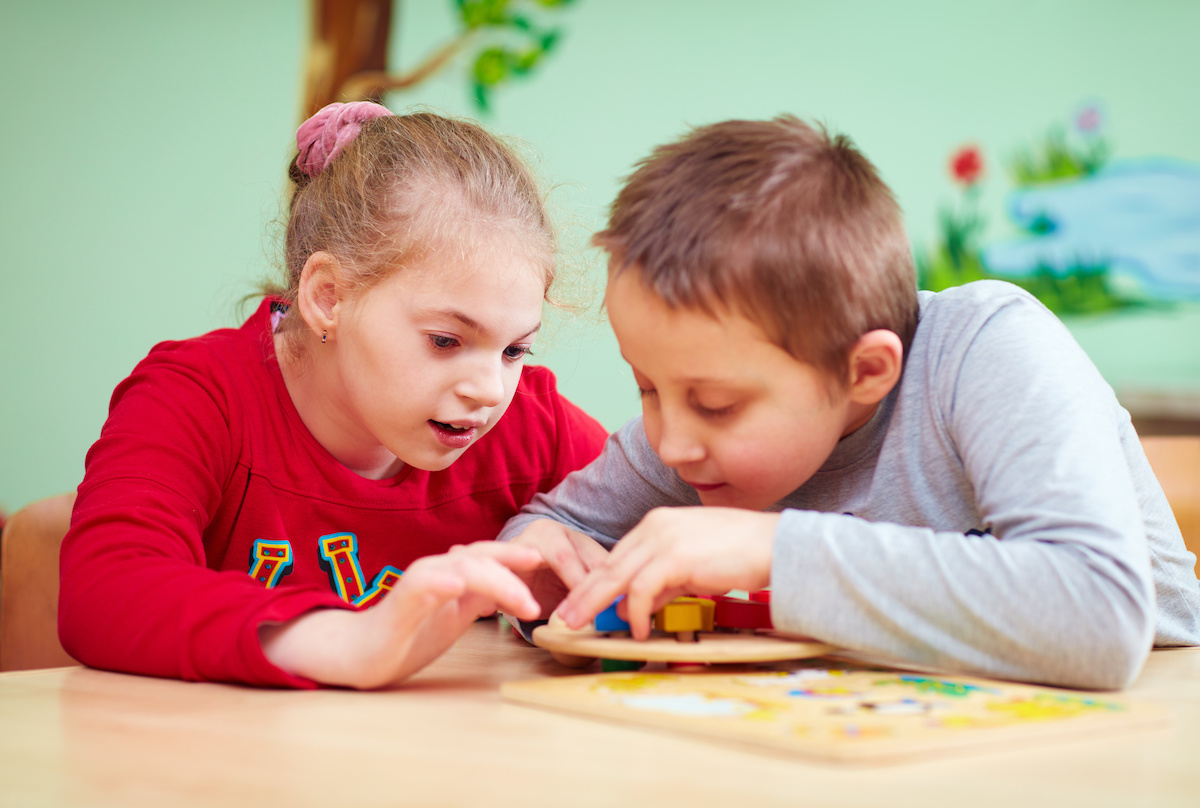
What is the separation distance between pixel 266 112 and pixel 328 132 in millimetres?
2017

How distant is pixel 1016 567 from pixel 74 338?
9.48 feet

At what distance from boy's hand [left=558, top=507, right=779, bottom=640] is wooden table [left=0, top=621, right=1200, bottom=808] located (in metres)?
0.11

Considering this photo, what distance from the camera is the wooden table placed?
15.5 inches

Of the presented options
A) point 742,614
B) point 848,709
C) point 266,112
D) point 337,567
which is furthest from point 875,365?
point 266,112

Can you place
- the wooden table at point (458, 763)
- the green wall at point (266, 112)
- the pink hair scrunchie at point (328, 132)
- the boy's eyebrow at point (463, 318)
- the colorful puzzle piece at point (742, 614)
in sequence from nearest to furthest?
1. the wooden table at point (458, 763)
2. the colorful puzzle piece at point (742, 614)
3. the boy's eyebrow at point (463, 318)
4. the pink hair scrunchie at point (328, 132)
5. the green wall at point (266, 112)

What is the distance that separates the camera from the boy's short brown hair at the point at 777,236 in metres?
0.73

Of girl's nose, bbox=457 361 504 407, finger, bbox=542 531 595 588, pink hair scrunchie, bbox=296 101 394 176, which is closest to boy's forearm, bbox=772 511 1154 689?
finger, bbox=542 531 595 588

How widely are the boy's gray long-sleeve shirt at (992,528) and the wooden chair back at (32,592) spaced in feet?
2.91

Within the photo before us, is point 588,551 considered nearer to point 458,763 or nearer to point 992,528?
point 992,528

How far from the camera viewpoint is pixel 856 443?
0.86 m

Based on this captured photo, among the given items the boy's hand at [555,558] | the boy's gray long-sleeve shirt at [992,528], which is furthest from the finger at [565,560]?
the boy's gray long-sleeve shirt at [992,528]

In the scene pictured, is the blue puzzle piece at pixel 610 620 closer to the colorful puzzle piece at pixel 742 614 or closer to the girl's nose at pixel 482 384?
the colorful puzzle piece at pixel 742 614

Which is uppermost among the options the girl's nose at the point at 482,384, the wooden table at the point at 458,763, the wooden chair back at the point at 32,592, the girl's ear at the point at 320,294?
the girl's ear at the point at 320,294

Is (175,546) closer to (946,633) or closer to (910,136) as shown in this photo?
(946,633)
